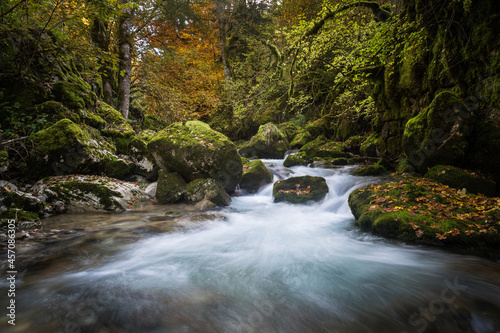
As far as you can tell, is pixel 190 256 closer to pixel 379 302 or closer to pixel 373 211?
pixel 379 302

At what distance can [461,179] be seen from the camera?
447cm

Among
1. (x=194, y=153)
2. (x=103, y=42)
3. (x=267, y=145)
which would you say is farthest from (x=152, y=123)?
(x=194, y=153)

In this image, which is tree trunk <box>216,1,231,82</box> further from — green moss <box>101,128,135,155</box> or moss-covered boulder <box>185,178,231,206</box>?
moss-covered boulder <box>185,178,231,206</box>

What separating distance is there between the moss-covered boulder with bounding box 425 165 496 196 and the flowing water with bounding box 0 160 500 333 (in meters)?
2.06

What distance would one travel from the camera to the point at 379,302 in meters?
2.32

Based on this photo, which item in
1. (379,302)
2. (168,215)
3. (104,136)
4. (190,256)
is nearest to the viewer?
(379,302)

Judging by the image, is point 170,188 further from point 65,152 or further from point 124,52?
point 124,52

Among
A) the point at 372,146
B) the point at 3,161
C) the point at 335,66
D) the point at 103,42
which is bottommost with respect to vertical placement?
the point at 3,161

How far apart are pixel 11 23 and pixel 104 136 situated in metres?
3.65

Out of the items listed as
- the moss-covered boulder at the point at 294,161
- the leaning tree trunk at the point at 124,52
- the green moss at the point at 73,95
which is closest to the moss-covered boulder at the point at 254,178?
the moss-covered boulder at the point at 294,161

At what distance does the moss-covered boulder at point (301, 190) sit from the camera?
264 inches

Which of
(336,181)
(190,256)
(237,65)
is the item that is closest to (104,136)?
(190,256)

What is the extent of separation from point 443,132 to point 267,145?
29.1 ft

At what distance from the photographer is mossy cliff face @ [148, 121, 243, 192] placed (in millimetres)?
6547
